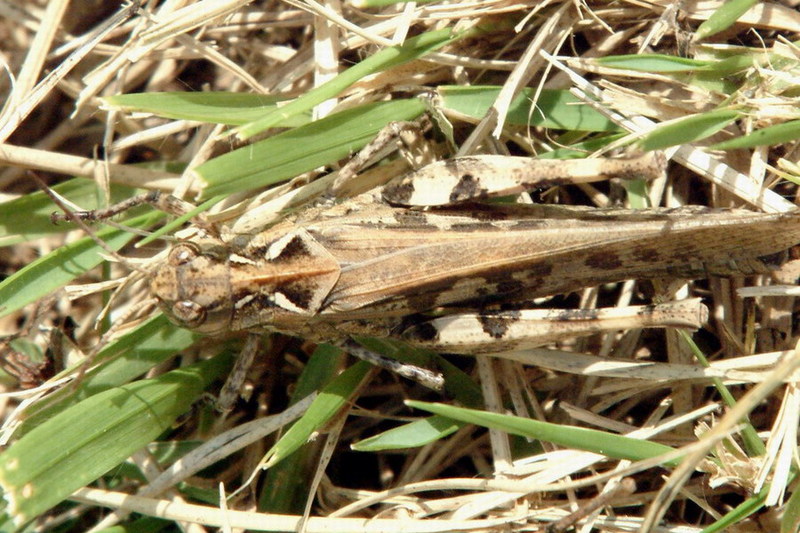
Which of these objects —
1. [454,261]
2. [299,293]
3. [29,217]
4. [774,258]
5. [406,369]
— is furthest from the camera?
[29,217]

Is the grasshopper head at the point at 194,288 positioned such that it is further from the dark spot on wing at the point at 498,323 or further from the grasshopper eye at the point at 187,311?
the dark spot on wing at the point at 498,323

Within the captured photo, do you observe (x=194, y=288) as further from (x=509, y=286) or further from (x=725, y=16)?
(x=725, y=16)

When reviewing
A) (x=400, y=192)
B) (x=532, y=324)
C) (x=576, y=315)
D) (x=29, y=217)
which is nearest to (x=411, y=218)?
(x=400, y=192)

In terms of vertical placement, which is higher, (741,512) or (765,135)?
(765,135)

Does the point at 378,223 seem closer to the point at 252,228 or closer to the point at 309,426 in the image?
the point at 252,228

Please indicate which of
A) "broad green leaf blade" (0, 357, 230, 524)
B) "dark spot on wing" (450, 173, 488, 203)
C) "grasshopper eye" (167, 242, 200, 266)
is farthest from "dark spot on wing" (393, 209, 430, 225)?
"broad green leaf blade" (0, 357, 230, 524)

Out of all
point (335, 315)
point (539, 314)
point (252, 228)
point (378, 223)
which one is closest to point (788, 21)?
point (539, 314)

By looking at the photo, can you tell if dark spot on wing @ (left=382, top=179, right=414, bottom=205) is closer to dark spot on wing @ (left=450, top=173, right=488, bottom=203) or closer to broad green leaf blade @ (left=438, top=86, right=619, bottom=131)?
dark spot on wing @ (left=450, top=173, right=488, bottom=203)
